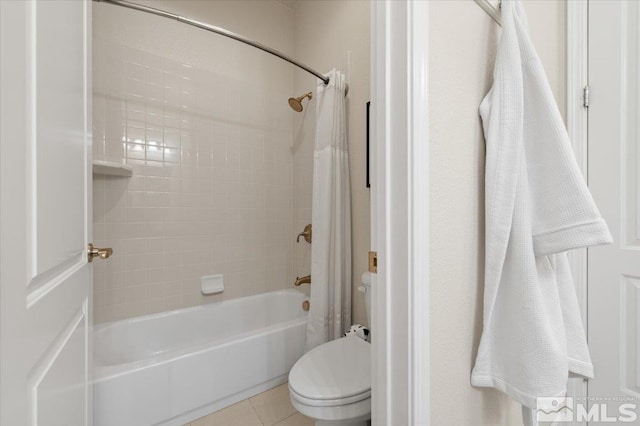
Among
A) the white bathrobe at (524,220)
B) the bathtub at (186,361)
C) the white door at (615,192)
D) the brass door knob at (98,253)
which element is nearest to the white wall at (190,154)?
the bathtub at (186,361)

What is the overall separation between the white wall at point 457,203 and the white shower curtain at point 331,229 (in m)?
0.97

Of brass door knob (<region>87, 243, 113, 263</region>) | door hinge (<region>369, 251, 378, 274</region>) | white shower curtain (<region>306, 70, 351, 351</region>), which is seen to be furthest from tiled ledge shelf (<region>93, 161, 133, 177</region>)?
door hinge (<region>369, 251, 378, 274</region>)

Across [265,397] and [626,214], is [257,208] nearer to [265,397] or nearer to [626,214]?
[265,397]

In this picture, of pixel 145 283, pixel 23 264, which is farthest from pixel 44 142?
pixel 145 283

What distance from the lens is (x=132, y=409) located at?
123 cm

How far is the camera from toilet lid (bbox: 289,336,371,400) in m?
1.04

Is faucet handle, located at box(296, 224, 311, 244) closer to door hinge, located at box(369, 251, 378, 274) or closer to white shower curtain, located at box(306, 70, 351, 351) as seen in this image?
white shower curtain, located at box(306, 70, 351, 351)

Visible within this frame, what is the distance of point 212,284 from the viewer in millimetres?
1965

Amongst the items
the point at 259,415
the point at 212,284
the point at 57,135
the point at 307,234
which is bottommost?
the point at 259,415

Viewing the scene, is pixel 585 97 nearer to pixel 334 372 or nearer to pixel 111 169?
pixel 334 372

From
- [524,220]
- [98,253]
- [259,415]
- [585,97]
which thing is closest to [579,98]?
[585,97]

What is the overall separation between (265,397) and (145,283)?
3.39 feet

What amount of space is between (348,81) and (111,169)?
150 centimetres

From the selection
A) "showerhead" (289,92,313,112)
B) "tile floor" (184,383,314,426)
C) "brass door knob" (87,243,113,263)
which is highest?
"showerhead" (289,92,313,112)
